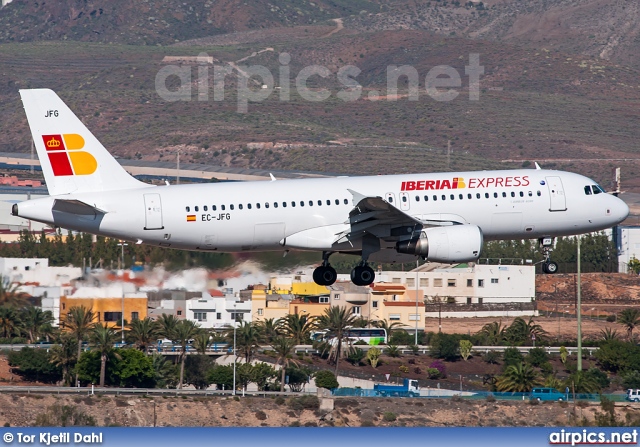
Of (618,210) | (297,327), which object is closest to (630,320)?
(297,327)

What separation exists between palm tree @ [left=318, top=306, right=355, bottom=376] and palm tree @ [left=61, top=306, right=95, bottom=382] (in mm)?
21108

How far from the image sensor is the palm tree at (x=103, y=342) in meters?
94.8

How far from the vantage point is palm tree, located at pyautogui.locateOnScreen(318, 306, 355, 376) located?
107125 mm

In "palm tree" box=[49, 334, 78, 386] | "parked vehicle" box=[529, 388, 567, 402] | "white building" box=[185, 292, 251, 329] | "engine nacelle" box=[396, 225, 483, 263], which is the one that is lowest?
"parked vehicle" box=[529, 388, 567, 402]

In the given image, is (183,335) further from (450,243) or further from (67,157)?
(450,243)

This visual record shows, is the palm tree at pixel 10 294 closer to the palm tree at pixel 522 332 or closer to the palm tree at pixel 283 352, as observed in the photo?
the palm tree at pixel 283 352

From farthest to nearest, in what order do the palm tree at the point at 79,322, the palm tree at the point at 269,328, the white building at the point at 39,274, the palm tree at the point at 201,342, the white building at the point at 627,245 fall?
the white building at the point at 627,245 < the palm tree at the point at 269,328 < the palm tree at the point at 201,342 < the palm tree at the point at 79,322 < the white building at the point at 39,274

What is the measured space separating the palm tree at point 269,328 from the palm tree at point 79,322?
50.5 feet

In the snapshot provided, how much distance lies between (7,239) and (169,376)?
19058 millimetres

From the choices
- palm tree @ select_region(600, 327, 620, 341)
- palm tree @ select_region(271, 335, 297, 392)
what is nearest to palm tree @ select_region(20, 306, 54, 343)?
palm tree @ select_region(271, 335, 297, 392)

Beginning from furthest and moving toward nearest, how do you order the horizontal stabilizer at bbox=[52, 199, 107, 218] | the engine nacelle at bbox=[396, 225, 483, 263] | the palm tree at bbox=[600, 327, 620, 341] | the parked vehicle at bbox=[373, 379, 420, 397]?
the palm tree at bbox=[600, 327, 620, 341] → the parked vehicle at bbox=[373, 379, 420, 397] → the engine nacelle at bbox=[396, 225, 483, 263] → the horizontal stabilizer at bbox=[52, 199, 107, 218]

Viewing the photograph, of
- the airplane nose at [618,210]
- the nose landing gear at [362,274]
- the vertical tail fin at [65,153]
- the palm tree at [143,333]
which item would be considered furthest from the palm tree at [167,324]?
the airplane nose at [618,210]

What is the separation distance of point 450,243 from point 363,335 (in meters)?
59.9

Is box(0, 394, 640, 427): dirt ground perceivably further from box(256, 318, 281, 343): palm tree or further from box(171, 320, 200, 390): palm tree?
box(256, 318, 281, 343): palm tree
